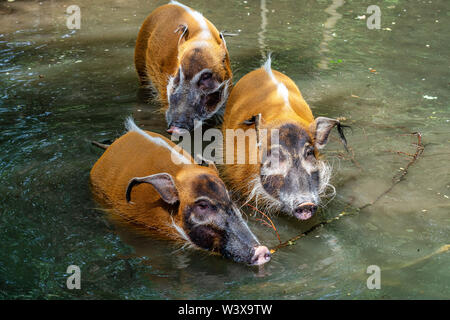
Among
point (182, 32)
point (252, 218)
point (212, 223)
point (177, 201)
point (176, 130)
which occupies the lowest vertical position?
point (252, 218)

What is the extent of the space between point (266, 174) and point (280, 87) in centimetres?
128

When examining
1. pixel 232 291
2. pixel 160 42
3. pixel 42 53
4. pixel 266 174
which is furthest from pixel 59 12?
pixel 232 291

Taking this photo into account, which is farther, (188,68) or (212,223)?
(188,68)

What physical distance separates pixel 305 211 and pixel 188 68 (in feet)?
9.12

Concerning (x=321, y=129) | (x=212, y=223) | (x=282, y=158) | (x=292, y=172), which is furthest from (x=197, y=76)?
(x=212, y=223)

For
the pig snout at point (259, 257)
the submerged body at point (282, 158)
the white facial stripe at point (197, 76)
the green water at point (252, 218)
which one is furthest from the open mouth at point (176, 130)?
the pig snout at point (259, 257)

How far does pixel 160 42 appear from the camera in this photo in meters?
7.87

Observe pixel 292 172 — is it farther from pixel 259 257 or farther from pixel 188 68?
pixel 188 68

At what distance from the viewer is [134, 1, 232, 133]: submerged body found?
7023mm

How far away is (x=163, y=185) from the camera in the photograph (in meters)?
4.55

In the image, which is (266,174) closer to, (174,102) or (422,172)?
(422,172)

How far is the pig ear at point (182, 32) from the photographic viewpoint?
24.3ft

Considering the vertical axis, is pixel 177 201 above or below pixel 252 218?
above

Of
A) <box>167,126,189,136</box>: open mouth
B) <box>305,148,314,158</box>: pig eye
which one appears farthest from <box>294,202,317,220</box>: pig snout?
<box>167,126,189,136</box>: open mouth
